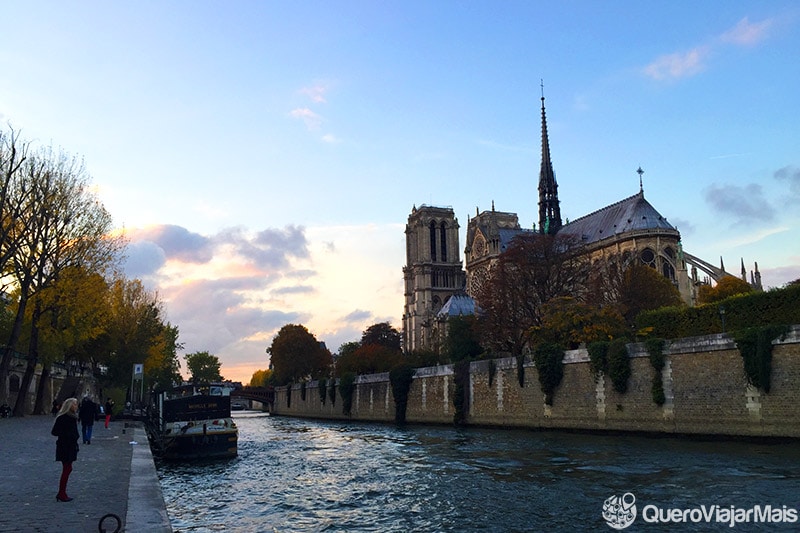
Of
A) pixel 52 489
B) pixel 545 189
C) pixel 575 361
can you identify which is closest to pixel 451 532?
pixel 52 489

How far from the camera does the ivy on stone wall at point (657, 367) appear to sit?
30.6 m

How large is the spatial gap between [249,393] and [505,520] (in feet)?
321

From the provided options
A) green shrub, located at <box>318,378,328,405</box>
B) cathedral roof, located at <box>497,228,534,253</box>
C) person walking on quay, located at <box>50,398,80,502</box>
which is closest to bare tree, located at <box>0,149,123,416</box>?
person walking on quay, located at <box>50,398,80,502</box>

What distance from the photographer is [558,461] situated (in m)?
22.5

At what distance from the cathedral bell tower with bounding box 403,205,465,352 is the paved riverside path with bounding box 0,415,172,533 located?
107441 mm

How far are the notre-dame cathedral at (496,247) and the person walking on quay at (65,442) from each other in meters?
48.5

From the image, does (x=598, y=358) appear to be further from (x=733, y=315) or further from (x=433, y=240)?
(x=433, y=240)

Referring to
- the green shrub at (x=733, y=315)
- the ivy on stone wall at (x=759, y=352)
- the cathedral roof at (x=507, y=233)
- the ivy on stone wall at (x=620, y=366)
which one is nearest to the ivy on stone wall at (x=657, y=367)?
the ivy on stone wall at (x=620, y=366)

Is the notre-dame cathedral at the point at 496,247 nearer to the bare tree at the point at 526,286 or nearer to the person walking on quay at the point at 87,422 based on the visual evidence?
the bare tree at the point at 526,286

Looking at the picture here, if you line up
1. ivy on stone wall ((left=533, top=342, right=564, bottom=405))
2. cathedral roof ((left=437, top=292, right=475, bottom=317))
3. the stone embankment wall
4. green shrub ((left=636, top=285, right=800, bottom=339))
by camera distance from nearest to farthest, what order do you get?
the stone embankment wall, green shrub ((left=636, top=285, right=800, bottom=339)), ivy on stone wall ((left=533, top=342, right=564, bottom=405)), cathedral roof ((left=437, top=292, right=475, bottom=317))

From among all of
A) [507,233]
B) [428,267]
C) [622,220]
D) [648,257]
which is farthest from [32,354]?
[428,267]

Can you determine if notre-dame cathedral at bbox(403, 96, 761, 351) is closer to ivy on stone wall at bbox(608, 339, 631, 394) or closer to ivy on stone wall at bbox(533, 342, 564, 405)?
ivy on stone wall at bbox(533, 342, 564, 405)

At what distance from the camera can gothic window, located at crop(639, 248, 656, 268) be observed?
3066 inches

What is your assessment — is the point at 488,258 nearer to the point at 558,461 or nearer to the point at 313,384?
the point at 313,384
